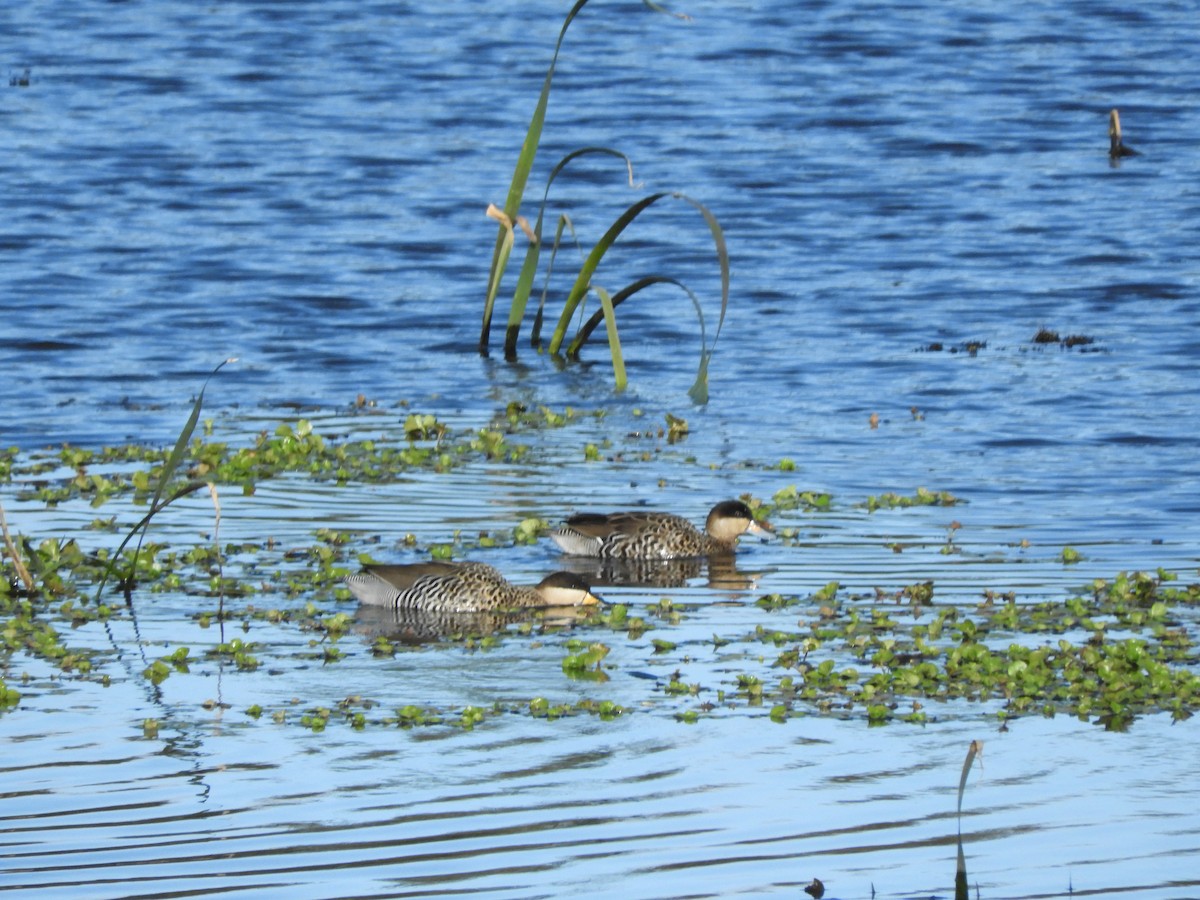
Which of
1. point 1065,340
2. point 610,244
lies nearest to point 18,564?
point 610,244

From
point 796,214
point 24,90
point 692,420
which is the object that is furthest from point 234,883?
point 24,90

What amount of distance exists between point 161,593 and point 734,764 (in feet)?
13.0

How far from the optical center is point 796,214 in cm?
2736

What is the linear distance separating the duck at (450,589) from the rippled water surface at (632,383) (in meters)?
0.31

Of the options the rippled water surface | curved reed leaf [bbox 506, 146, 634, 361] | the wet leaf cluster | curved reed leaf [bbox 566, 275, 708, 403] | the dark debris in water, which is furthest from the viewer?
the dark debris in water

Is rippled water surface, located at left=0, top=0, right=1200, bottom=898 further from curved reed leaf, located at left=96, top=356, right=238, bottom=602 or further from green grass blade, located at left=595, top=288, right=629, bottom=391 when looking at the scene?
green grass blade, located at left=595, top=288, right=629, bottom=391

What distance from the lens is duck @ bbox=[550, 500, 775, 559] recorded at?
12.7m

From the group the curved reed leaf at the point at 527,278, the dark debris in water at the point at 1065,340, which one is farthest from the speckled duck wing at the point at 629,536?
the dark debris in water at the point at 1065,340

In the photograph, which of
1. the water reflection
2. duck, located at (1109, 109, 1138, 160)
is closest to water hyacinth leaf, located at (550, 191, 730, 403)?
the water reflection

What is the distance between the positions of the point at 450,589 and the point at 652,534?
1.78 meters

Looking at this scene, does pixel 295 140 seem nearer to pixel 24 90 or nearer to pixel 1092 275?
pixel 24 90

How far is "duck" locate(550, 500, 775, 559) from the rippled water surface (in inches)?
10.8

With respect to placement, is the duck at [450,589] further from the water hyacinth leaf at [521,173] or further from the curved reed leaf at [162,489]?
the water hyacinth leaf at [521,173]

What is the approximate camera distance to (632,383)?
19.0 m
